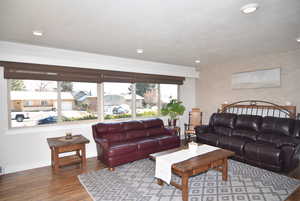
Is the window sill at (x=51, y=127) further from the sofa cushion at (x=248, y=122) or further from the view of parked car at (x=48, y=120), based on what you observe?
the sofa cushion at (x=248, y=122)

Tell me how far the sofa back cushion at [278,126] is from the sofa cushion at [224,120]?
68 centimetres

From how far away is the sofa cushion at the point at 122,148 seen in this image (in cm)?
327

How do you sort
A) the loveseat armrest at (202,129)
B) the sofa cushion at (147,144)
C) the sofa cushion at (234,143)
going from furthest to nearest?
the loveseat armrest at (202,129) < the sofa cushion at (147,144) < the sofa cushion at (234,143)

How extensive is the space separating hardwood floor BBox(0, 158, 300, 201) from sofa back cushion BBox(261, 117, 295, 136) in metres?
0.75

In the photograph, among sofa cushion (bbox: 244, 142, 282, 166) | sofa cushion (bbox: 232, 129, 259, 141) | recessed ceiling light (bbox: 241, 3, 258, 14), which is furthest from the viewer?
sofa cushion (bbox: 232, 129, 259, 141)

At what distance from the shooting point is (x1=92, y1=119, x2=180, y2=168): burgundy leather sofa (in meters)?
3.35

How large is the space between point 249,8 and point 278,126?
2786 mm

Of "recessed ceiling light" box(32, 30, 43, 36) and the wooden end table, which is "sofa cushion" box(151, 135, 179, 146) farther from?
"recessed ceiling light" box(32, 30, 43, 36)

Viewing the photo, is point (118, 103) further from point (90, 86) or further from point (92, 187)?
point (92, 187)

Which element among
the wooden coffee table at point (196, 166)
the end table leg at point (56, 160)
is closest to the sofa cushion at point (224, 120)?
the wooden coffee table at point (196, 166)

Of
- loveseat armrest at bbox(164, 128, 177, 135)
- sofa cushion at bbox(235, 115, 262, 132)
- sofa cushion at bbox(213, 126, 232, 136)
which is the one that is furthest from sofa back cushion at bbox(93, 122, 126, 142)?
sofa cushion at bbox(235, 115, 262, 132)

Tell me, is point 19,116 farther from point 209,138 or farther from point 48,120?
point 209,138

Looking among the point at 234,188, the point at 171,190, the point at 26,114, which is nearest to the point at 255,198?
the point at 234,188

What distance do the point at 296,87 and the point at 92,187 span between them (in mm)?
4794
